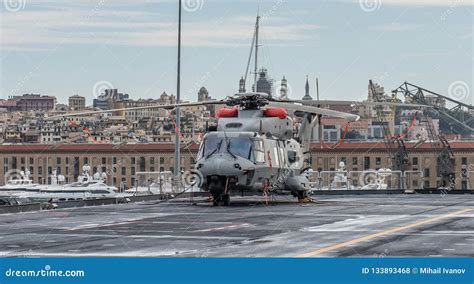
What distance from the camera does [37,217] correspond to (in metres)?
33.9

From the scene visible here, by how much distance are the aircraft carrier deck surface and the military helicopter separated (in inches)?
47.5

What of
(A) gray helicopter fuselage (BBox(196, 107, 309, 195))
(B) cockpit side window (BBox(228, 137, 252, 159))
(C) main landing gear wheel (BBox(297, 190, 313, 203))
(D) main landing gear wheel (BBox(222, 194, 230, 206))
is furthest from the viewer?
(C) main landing gear wheel (BBox(297, 190, 313, 203))

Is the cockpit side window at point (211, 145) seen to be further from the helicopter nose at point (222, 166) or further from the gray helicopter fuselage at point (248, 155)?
the helicopter nose at point (222, 166)

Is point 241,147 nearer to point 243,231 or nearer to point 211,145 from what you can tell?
point 211,145

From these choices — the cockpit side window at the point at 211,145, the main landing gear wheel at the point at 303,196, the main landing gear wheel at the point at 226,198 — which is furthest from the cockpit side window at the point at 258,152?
the main landing gear wheel at the point at 303,196

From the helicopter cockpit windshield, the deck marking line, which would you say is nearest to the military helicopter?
the helicopter cockpit windshield

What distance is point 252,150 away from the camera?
41.2 metres

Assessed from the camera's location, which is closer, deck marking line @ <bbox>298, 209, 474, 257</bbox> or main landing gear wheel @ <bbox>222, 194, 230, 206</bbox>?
deck marking line @ <bbox>298, 209, 474, 257</bbox>

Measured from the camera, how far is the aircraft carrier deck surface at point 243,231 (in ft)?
73.4

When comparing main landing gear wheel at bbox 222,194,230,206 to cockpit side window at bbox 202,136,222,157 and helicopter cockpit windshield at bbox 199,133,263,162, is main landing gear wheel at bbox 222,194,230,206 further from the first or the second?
cockpit side window at bbox 202,136,222,157

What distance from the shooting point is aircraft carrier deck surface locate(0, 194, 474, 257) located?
22.4m

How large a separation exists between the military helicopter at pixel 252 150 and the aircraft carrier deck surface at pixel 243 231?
3.96ft

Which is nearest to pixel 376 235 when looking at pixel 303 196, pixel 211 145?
pixel 211 145
